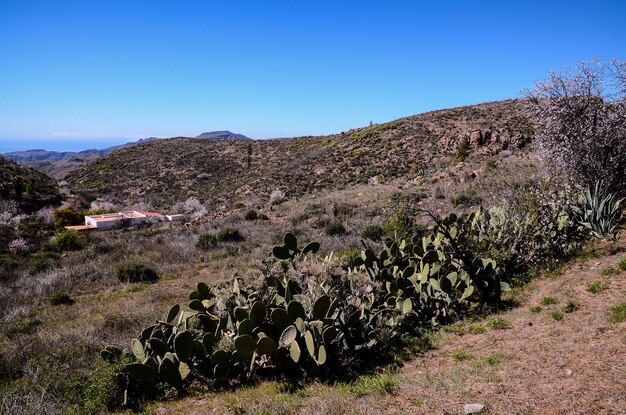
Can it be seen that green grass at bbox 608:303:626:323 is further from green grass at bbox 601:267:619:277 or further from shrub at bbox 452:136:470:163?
shrub at bbox 452:136:470:163

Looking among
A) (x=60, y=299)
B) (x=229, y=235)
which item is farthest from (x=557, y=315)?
(x=229, y=235)

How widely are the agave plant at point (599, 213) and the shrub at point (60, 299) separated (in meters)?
13.6

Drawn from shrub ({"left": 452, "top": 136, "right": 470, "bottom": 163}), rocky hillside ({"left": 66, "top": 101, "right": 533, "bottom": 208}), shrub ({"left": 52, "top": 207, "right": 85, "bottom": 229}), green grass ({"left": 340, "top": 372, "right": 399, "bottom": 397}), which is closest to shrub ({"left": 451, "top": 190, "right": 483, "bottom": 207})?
rocky hillside ({"left": 66, "top": 101, "right": 533, "bottom": 208})

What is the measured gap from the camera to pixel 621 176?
10422 millimetres

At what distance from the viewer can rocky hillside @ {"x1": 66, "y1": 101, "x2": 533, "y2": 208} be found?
32125 millimetres

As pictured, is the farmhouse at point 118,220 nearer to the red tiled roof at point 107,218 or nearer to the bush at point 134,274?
the red tiled roof at point 107,218

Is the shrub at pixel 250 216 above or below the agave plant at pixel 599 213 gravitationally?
below

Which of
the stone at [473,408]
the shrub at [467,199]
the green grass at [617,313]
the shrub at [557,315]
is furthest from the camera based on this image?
the shrub at [467,199]

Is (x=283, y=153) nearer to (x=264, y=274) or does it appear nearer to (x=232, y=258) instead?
(x=232, y=258)

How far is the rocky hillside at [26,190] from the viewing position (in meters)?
29.8

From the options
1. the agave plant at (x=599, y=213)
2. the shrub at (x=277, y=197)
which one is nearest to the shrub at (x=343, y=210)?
the shrub at (x=277, y=197)

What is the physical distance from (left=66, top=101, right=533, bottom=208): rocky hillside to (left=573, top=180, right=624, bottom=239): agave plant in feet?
60.6

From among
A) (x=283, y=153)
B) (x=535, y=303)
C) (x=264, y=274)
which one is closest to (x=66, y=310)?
(x=264, y=274)

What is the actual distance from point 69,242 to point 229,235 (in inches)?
315
